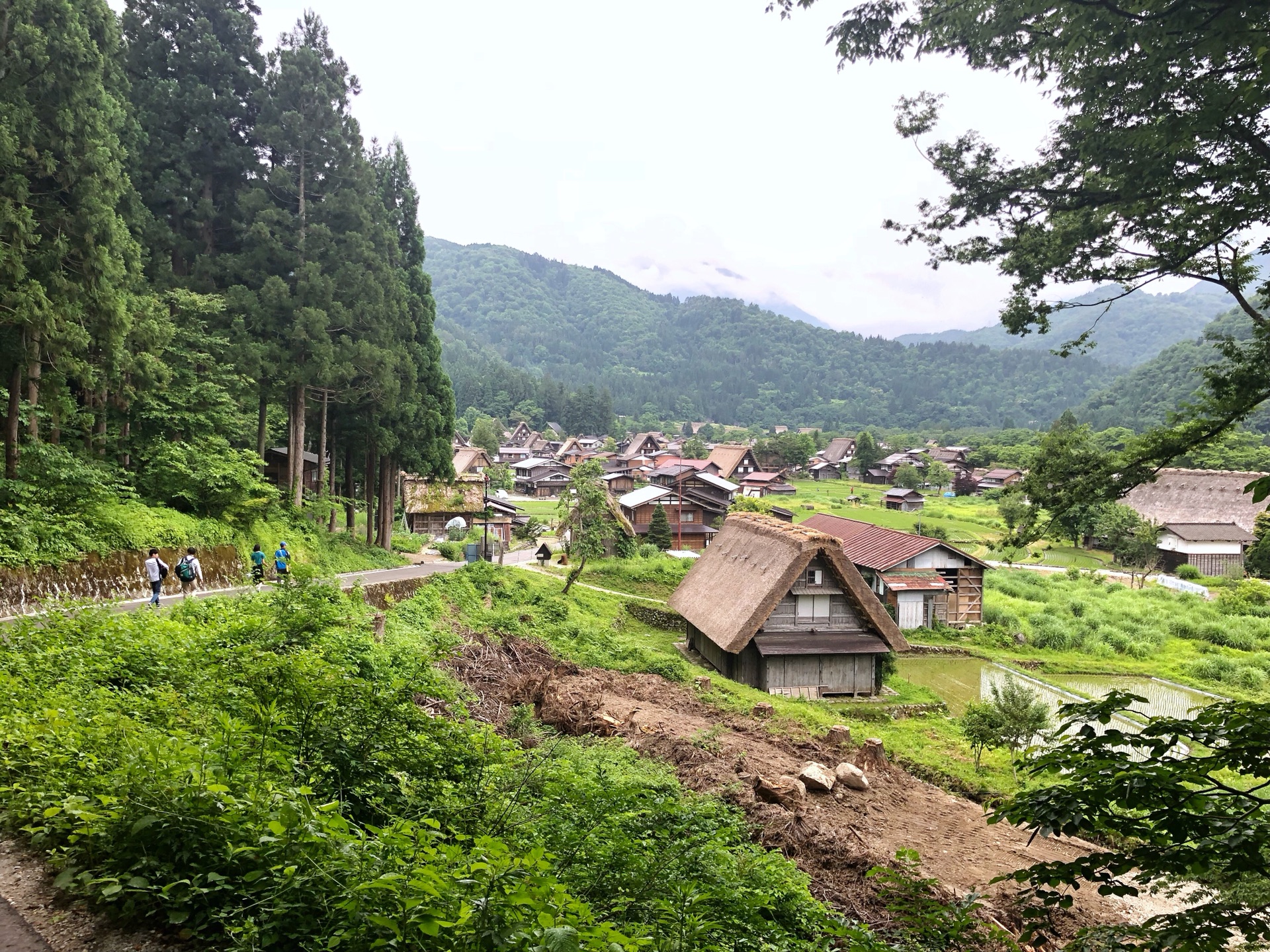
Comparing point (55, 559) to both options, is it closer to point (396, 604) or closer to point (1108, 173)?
point (396, 604)

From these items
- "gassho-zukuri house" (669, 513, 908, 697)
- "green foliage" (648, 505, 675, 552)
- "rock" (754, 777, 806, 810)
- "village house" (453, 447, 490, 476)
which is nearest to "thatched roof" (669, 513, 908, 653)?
"gassho-zukuri house" (669, 513, 908, 697)

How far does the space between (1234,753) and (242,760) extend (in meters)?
6.19

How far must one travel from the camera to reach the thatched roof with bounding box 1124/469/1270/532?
132ft

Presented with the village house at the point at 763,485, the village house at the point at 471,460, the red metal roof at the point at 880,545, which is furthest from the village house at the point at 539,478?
the red metal roof at the point at 880,545

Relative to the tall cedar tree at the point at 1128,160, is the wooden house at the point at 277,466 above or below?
below

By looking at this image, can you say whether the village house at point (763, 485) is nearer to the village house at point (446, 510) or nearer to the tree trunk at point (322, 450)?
the village house at point (446, 510)

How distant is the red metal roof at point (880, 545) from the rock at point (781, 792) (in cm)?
1754

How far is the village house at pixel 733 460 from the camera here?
2729 inches

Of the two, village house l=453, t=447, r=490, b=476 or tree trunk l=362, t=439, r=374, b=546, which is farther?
village house l=453, t=447, r=490, b=476

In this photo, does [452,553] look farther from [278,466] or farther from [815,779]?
[815,779]

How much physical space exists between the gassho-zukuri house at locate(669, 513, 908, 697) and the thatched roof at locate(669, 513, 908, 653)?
3 cm

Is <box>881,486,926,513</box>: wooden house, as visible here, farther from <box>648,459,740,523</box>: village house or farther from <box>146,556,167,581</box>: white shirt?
<box>146,556,167,581</box>: white shirt

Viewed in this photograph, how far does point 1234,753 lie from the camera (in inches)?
147

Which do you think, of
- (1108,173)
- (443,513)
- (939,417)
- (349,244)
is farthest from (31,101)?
(939,417)
